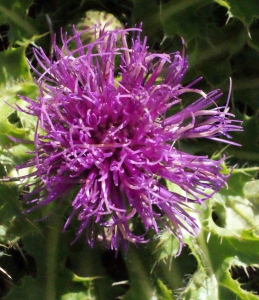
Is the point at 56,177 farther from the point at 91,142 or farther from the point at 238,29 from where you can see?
the point at 238,29

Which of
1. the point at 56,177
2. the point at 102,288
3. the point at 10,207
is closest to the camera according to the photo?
the point at 56,177

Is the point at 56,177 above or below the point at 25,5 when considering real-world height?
below

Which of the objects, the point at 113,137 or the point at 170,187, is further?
the point at 170,187

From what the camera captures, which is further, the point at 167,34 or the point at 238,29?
the point at 238,29

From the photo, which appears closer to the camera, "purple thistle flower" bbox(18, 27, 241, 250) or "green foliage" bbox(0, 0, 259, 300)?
"purple thistle flower" bbox(18, 27, 241, 250)

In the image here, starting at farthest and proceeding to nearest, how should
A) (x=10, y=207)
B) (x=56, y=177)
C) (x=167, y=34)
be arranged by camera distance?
1. (x=167, y=34)
2. (x=10, y=207)
3. (x=56, y=177)

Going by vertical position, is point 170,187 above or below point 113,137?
below

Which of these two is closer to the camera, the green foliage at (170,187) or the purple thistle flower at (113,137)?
the purple thistle flower at (113,137)

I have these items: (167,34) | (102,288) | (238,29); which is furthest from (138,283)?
(238,29)
